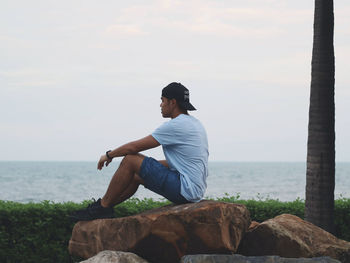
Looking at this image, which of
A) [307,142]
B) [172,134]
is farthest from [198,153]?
[307,142]

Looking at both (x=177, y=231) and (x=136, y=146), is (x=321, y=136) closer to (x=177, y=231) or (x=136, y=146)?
(x=177, y=231)

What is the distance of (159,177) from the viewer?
7.20 metres

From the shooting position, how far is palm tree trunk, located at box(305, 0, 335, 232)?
9797 millimetres

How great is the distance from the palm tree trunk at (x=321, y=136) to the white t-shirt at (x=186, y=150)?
3207 mm

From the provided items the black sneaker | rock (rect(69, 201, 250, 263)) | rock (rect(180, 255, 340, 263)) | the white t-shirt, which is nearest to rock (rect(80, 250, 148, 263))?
rock (rect(69, 201, 250, 263))

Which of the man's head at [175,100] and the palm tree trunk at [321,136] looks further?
the palm tree trunk at [321,136]

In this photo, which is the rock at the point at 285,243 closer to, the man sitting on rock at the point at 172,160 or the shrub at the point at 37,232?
the man sitting on rock at the point at 172,160

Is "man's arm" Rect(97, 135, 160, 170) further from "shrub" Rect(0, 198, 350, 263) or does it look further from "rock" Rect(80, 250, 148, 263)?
"shrub" Rect(0, 198, 350, 263)

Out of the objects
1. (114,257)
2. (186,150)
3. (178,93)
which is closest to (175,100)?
(178,93)

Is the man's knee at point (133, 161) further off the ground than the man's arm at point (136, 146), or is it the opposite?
the man's arm at point (136, 146)

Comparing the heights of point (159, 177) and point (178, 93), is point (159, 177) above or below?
below

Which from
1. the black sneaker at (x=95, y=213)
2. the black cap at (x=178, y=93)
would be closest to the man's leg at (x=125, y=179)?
the black sneaker at (x=95, y=213)

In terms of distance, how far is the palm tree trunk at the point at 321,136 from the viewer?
386 inches

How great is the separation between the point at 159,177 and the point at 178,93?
118 cm
